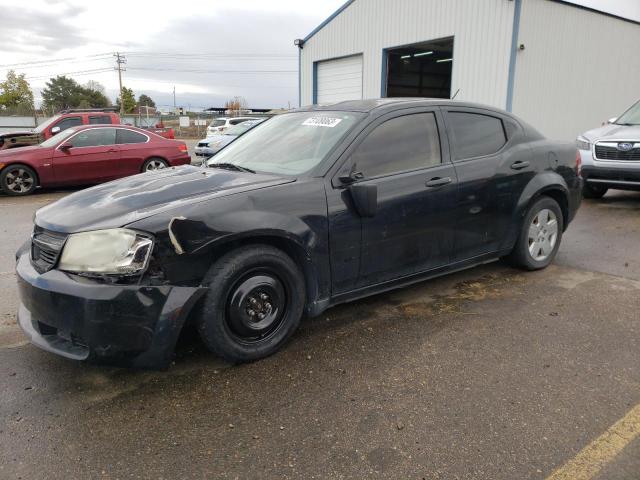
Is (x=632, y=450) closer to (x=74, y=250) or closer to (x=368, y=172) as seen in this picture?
(x=368, y=172)

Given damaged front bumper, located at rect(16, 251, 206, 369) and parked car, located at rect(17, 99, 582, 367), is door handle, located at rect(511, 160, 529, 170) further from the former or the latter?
damaged front bumper, located at rect(16, 251, 206, 369)

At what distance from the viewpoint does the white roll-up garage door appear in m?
18.5

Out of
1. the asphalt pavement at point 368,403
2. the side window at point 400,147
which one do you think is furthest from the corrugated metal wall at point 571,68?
the asphalt pavement at point 368,403

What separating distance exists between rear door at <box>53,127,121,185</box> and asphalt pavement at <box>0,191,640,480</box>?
713 centimetres

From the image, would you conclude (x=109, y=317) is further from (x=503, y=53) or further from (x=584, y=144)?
(x=503, y=53)

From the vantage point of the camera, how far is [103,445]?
7.87ft

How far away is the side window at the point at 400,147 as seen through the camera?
359cm

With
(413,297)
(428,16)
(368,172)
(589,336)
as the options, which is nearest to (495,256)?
(413,297)

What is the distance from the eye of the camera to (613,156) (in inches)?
322

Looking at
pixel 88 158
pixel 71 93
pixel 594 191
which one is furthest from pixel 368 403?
pixel 71 93

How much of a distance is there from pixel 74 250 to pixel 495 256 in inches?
134

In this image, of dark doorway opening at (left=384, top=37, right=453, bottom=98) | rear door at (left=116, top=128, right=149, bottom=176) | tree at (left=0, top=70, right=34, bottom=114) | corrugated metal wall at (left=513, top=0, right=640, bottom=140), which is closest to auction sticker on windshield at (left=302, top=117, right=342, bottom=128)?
rear door at (left=116, top=128, right=149, bottom=176)

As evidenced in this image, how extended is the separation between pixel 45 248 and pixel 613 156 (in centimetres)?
832

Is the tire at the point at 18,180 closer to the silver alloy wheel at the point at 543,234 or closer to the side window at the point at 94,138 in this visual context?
the side window at the point at 94,138
